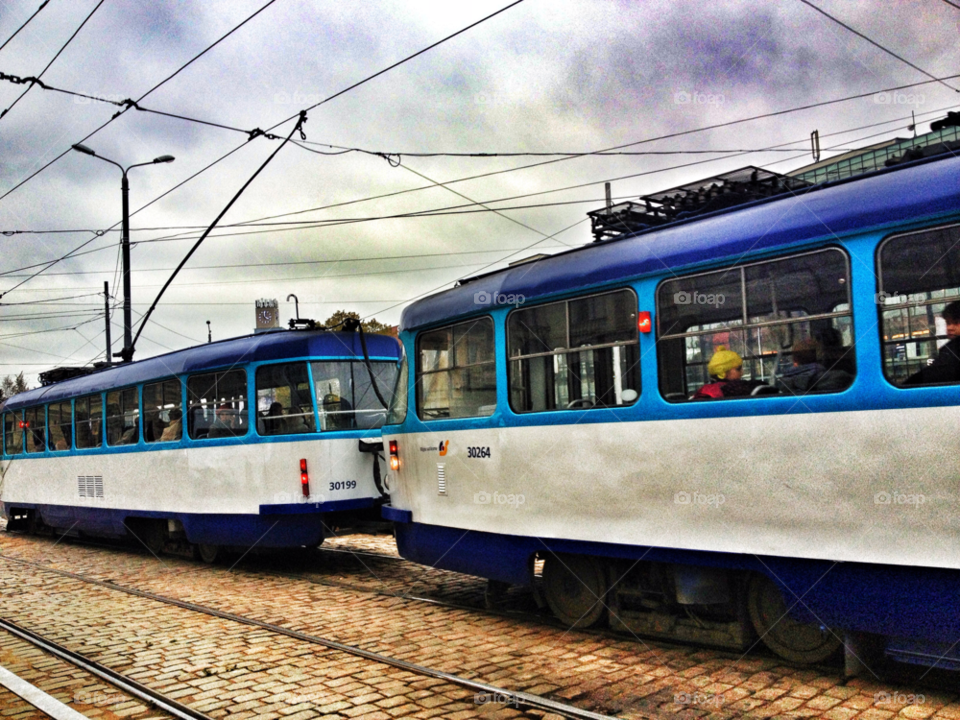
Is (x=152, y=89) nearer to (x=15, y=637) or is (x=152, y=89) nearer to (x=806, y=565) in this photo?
(x=15, y=637)

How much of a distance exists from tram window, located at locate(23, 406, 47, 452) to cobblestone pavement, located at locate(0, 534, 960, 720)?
7528 mm

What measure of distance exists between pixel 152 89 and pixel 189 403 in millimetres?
4212

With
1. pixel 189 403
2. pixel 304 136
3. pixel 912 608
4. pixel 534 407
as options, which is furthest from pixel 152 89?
pixel 912 608

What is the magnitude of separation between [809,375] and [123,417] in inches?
443

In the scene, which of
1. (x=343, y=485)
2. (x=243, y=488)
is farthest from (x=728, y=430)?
(x=243, y=488)

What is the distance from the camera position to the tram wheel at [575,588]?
22.4 feet

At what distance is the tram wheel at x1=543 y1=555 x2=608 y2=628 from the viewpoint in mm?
6816

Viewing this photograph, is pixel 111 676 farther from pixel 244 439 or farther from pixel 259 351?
pixel 259 351

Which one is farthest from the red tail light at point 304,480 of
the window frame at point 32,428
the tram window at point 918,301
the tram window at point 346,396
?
the window frame at point 32,428

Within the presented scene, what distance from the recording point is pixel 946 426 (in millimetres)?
4629

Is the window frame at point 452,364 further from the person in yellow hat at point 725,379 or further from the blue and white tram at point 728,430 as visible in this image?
the person in yellow hat at point 725,379

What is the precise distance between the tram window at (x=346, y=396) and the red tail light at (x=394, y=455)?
186 cm

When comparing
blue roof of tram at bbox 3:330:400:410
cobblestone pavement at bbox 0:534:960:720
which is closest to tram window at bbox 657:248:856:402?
cobblestone pavement at bbox 0:534:960:720

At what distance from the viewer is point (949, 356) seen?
15.5 ft
